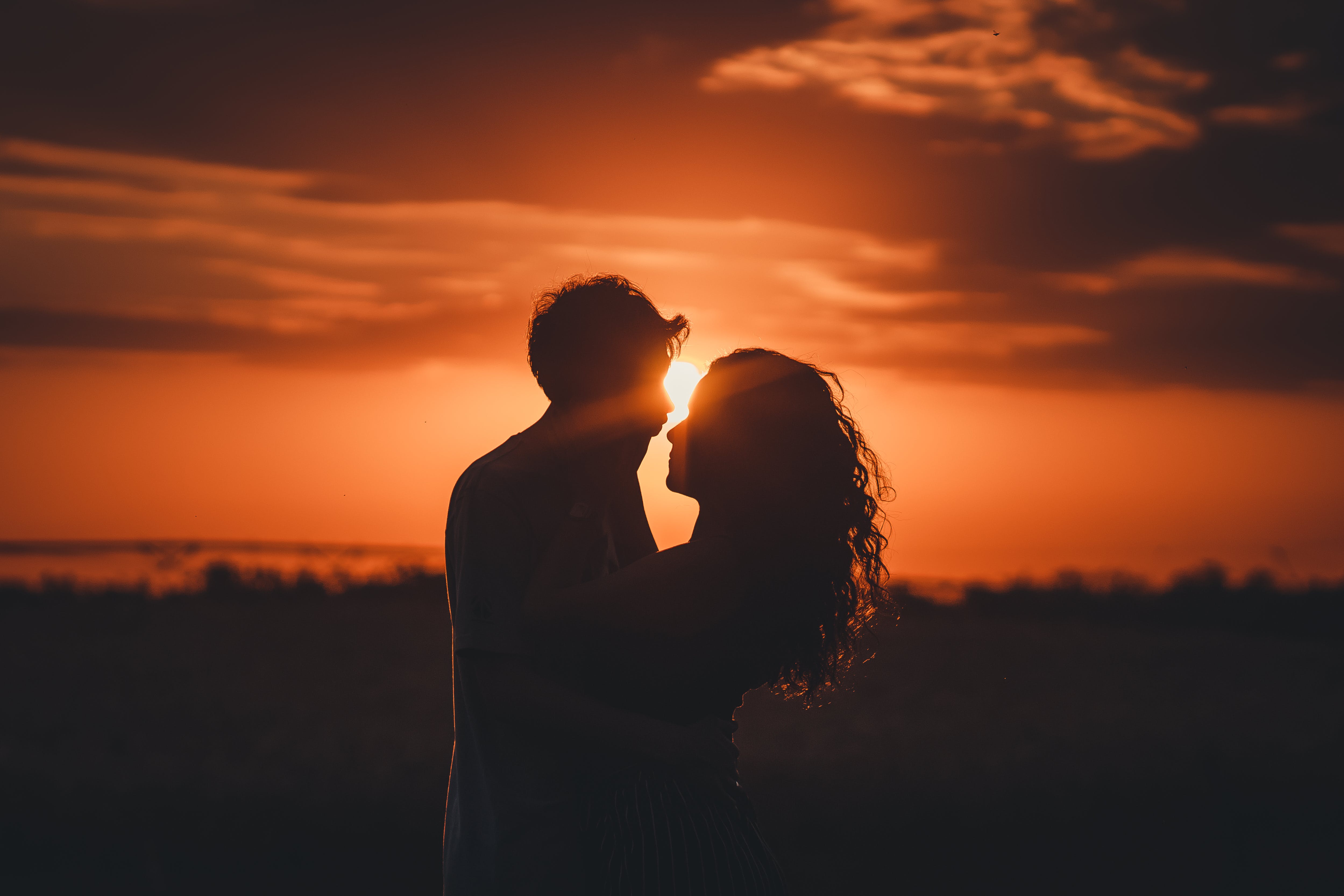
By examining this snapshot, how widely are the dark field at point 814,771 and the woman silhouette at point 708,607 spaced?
16.3 feet

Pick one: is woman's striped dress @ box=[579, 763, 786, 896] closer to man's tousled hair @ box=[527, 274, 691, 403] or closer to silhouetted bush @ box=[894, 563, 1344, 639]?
man's tousled hair @ box=[527, 274, 691, 403]

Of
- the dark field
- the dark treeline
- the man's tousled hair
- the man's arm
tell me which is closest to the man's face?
the man's tousled hair

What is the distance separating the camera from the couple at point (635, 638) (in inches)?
94.6

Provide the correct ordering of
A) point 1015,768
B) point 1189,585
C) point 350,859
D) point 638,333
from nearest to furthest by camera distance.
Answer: point 638,333
point 350,859
point 1015,768
point 1189,585

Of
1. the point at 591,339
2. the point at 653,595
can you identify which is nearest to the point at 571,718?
A: the point at 653,595

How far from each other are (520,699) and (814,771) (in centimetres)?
711

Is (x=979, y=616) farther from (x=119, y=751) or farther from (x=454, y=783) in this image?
(x=454, y=783)

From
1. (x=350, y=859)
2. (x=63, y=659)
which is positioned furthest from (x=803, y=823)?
(x=63, y=659)

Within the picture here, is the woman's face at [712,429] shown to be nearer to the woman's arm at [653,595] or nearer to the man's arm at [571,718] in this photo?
the woman's arm at [653,595]

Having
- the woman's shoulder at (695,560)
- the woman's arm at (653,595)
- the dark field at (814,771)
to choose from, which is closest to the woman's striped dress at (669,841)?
the woman's arm at (653,595)

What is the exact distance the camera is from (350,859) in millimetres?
8547

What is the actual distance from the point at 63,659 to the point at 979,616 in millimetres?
11750

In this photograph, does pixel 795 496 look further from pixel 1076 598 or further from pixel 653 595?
pixel 1076 598

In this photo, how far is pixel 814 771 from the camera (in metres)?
8.95
